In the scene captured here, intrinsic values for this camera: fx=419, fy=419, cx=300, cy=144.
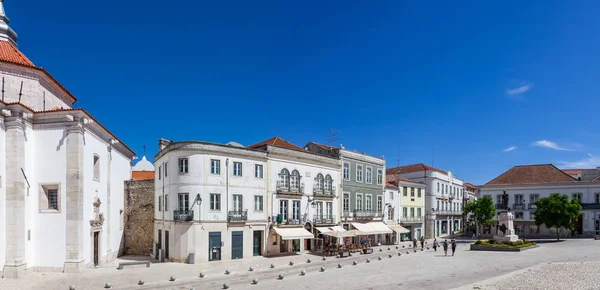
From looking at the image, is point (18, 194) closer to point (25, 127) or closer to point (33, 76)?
point (25, 127)

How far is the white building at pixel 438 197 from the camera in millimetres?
58828

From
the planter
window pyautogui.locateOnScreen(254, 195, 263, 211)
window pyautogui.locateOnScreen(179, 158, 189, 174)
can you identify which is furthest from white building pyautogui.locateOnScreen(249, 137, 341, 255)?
the planter

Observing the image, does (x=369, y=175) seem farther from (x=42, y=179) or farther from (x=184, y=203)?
(x=42, y=179)

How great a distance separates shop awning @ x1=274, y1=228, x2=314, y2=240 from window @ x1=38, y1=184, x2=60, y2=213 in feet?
53.9

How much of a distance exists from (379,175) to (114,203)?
28.0 m

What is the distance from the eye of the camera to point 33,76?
27016 millimetres

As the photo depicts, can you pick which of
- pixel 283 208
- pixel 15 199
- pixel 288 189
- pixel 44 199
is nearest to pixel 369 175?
pixel 288 189

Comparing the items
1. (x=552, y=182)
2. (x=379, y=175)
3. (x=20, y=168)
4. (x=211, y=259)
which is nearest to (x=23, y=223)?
(x=20, y=168)

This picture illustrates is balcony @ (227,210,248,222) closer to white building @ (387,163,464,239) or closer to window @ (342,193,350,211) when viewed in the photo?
window @ (342,193,350,211)

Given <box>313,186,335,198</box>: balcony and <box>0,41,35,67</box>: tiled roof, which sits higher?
<box>0,41,35,67</box>: tiled roof

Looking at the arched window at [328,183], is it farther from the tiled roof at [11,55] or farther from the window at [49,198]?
the tiled roof at [11,55]

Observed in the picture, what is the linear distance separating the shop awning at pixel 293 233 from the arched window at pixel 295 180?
3904mm

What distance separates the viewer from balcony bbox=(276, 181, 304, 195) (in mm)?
36247

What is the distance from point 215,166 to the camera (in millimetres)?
32188
